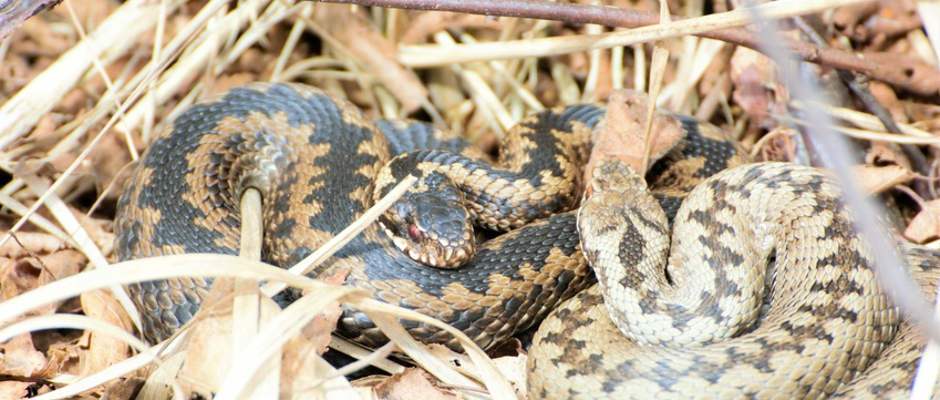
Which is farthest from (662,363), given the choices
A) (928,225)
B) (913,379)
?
(928,225)

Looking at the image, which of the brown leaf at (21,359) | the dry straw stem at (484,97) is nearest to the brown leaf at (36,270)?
the brown leaf at (21,359)

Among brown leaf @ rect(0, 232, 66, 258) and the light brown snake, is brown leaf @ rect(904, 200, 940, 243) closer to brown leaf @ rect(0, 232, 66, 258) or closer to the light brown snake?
the light brown snake

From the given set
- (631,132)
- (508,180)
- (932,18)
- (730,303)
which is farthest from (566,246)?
(932,18)

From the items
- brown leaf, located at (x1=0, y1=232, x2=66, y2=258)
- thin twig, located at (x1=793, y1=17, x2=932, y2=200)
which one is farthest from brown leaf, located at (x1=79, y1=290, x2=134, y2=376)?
thin twig, located at (x1=793, y1=17, x2=932, y2=200)

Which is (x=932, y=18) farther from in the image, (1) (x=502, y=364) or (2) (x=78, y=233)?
(2) (x=78, y=233)

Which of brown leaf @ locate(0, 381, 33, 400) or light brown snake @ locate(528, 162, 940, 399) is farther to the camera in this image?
brown leaf @ locate(0, 381, 33, 400)

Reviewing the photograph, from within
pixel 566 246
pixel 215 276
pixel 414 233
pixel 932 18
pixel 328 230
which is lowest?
pixel 215 276

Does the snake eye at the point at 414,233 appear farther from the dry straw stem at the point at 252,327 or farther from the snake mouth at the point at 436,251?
the dry straw stem at the point at 252,327
